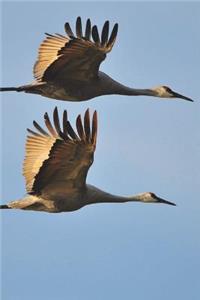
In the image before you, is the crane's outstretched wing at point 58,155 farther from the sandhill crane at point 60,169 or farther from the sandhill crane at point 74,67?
the sandhill crane at point 74,67

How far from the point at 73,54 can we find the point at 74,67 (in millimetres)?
365

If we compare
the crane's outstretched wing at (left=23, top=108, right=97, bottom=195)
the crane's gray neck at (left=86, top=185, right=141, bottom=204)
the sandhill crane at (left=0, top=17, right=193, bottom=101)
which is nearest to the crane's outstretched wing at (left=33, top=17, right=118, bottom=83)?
the sandhill crane at (left=0, top=17, right=193, bottom=101)

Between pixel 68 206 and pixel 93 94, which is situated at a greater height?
pixel 93 94

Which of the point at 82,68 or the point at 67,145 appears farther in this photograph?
the point at 82,68

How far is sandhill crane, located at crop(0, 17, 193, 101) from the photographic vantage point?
23.5 meters

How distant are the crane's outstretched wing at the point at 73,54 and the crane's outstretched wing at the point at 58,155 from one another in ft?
2.76

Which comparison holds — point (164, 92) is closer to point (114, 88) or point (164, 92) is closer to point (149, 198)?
point (114, 88)

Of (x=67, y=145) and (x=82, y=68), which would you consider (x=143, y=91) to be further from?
A: (x=67, y=145)

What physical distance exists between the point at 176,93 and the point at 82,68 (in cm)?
303

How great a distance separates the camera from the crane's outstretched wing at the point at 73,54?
23453 millimetres

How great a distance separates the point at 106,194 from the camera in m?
23.8

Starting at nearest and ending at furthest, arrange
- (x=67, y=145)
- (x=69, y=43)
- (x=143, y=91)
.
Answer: (x=67, y=145), (x=69, y=43), (x=143, y=91)

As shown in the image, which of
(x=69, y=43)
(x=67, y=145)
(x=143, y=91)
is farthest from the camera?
(x=143, y=91)

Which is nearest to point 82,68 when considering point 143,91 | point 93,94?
point 93,94
